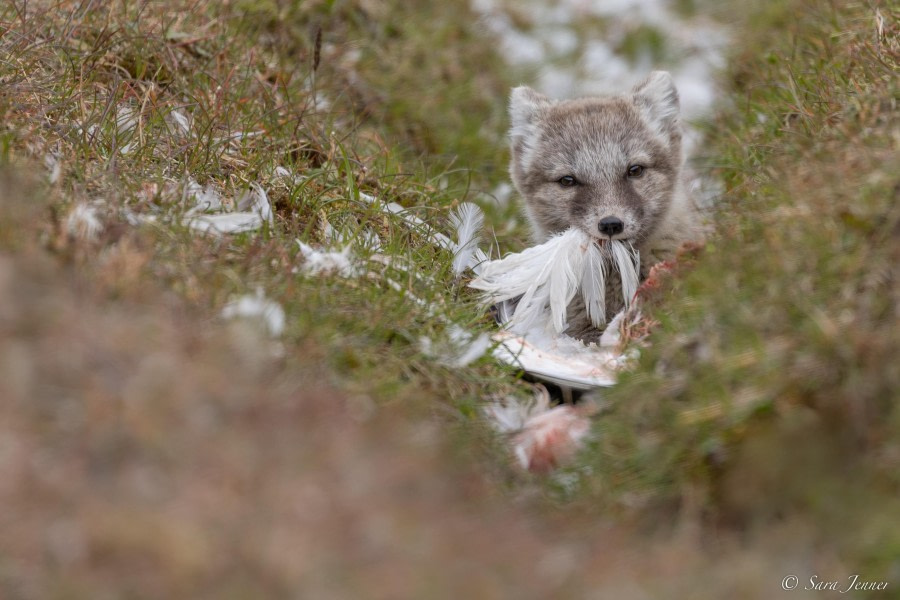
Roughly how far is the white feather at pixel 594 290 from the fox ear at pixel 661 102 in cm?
109

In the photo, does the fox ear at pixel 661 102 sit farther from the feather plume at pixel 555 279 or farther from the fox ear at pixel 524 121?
the feather plume at pixel 555 279

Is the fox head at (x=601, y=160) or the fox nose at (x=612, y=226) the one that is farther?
the fox head at (x=601, y=160)

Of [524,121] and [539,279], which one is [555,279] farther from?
[524,121]

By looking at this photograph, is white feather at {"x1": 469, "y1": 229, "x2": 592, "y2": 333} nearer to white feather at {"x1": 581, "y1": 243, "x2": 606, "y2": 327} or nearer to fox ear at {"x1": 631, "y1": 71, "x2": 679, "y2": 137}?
white feather at {"x1": 581, "y1": 243, "x2": 606, "y2": 327}

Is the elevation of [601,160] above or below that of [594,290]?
above

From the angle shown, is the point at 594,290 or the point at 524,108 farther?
the point at 524,108

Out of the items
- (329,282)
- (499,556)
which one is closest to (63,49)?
(329,282)

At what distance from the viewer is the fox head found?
15.8 ft

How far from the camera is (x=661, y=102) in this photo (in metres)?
5.29

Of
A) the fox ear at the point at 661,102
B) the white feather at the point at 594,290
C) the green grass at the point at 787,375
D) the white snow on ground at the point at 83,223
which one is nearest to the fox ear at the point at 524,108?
the fox ear at the point at 661,102

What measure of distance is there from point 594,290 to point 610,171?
2.27ft

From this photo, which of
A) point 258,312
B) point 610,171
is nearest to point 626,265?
point 610,171

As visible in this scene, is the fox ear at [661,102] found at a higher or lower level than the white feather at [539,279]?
higher

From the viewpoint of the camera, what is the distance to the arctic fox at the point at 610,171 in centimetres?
479
